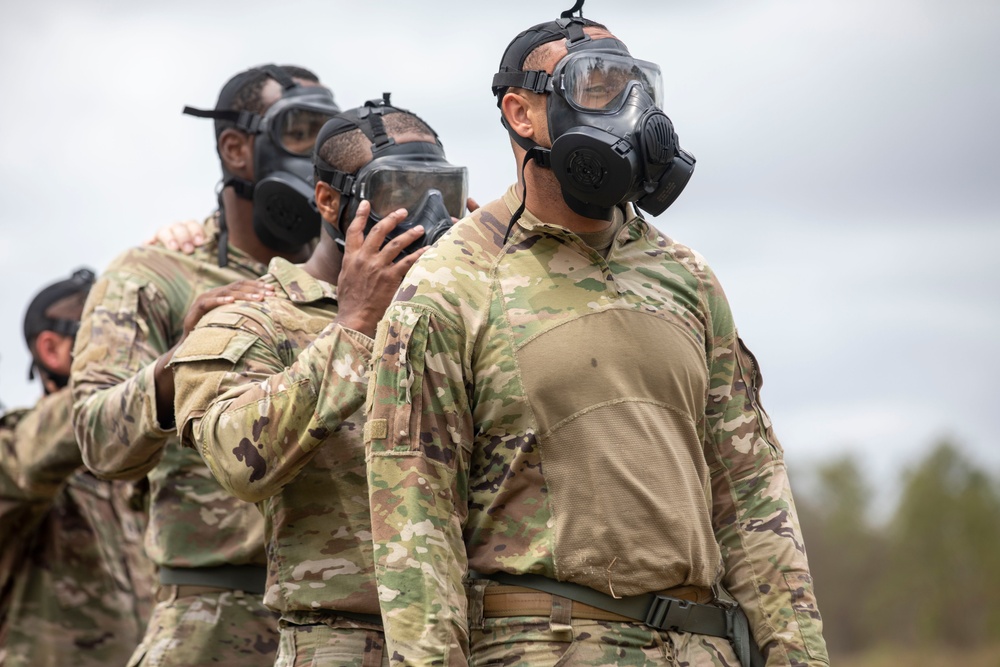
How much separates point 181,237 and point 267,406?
2.44 meters

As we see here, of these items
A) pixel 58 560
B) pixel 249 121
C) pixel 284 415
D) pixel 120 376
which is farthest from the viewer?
pixel 58 560

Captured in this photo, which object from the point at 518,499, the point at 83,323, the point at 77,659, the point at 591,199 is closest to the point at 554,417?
the point at 518,499

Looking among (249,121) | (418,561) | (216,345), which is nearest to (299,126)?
(249,121)

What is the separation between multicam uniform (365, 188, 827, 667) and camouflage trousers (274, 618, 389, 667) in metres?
0.69

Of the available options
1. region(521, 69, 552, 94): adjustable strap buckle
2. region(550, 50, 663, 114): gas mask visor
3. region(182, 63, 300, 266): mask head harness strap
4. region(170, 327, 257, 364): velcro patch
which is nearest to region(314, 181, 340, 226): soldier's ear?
region(170, 327, 257, 364): velcro patch

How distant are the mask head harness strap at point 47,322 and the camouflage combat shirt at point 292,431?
354 centimetres

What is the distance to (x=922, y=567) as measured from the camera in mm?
49938

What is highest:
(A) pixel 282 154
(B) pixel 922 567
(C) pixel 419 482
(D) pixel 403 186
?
(A) pixel 282 154

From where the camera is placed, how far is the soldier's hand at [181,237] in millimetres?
6209

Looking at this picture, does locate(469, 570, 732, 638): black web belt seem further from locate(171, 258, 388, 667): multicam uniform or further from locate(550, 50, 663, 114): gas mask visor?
locate(550, 50, 663, 114): gas mask visor

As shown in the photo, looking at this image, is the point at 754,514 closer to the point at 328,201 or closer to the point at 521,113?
the point at 521,113

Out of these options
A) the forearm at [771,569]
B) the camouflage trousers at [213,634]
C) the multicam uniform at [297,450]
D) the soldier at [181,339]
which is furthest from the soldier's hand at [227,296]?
the forearm at [771,569]

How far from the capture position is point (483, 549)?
3609 millimetres

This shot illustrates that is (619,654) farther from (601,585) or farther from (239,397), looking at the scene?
(239,397)
